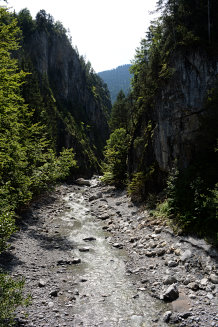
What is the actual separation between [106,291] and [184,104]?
13958mm

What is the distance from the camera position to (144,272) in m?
10.2

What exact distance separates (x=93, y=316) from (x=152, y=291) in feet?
8.79

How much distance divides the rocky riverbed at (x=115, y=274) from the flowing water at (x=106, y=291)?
0.11 feet

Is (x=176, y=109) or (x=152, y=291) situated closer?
(x=152, y=291)

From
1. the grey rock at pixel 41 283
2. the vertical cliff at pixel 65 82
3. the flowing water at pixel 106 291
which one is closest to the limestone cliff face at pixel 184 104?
the flowing water at pixel 106 291

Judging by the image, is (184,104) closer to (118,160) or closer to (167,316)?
(167,316)

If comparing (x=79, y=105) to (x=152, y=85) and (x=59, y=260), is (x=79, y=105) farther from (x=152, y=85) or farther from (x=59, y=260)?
(x=59, y=260)

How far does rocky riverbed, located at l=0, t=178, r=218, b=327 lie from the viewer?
7.23 meters

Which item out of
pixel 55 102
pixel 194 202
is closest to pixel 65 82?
pixel 55 102

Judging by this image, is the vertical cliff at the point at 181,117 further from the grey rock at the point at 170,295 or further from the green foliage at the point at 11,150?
the grey rock at the point at 170,295

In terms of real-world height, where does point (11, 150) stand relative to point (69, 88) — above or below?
below

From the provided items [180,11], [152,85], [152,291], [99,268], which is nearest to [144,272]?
[152,291]

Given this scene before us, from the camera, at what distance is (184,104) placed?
667 inches

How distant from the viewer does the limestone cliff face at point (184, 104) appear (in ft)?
53.2
